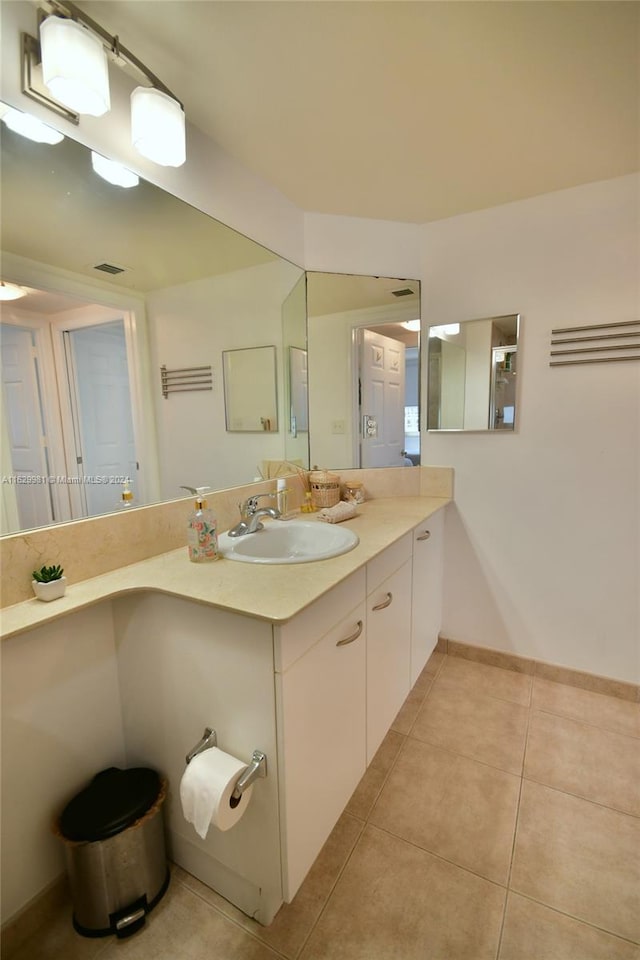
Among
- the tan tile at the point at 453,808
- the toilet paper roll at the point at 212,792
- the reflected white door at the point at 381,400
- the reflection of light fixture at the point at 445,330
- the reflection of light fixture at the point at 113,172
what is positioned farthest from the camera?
the reflected white door at the point at 381,400

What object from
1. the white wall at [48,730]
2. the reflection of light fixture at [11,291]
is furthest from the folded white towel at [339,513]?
the reflection of light fixture at [11,291]

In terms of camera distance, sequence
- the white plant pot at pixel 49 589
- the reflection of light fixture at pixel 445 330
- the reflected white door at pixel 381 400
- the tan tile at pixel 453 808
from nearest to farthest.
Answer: the white plant pot at pixel 49 589 < the tan tile at pixel 453 808 < the reflection of light fixture at pixel 445 330 < the reflected white door at pixel 381 400

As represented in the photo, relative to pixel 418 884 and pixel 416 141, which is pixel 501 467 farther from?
pixel 418 884

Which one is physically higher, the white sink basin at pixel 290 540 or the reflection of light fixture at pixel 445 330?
the reflection of light fixture at pixel 445 330

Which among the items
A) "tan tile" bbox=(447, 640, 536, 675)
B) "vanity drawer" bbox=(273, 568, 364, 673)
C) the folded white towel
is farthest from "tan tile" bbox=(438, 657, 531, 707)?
"vanity drawer" bbox=(273, 568, 364, 673)

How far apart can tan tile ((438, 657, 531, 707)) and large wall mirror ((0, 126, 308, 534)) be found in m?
1.43

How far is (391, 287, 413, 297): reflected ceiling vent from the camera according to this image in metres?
2.08

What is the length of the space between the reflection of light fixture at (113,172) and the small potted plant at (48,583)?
3.52 ft

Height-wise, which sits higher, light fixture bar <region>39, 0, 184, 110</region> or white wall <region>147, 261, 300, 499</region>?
light fixture bar <region>39, 0, 184, 110</region>

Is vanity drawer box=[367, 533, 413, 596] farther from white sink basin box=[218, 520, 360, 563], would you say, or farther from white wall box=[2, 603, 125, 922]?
white wall box=[2, 603, 125, 922]

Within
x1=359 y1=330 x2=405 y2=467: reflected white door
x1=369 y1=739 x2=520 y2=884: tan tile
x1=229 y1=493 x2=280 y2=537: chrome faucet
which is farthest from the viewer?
x1=359 y1=330 x2=405 y2=467: reflected white door

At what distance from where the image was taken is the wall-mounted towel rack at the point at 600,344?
1.66 m

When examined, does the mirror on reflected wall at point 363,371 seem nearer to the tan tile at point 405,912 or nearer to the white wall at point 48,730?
the white wall at point 48,730

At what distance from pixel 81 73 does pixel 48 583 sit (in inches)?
45.7
